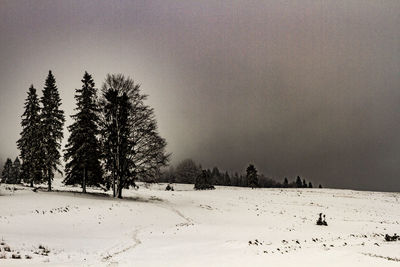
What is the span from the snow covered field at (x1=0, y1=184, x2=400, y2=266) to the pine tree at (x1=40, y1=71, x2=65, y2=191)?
754 cm

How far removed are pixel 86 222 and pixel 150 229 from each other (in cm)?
457

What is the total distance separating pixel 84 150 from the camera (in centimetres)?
3747

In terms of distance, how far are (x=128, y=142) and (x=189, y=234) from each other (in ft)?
56.9

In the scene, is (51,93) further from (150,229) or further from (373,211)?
(373,211)

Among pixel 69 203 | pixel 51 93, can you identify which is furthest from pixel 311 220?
pixel 51 93

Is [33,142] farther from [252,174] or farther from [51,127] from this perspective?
[252,174]

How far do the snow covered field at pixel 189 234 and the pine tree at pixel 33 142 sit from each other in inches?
328

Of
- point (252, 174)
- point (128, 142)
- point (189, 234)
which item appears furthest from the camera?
point (252, 174)

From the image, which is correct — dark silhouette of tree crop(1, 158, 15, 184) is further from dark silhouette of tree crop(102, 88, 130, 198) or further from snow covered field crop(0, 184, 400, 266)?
dark silhouette of tree crop(102, 88, 130, 198)

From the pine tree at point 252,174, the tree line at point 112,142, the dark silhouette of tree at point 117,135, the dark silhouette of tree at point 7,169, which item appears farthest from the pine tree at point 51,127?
the dark silhouette of tree at point 7,169

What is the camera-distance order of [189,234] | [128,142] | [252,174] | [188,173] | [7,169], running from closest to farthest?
[189,234] → [128,142] → [252,174] → [7,169] → [188,173]

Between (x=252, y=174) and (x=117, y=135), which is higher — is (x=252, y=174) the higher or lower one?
the lower one

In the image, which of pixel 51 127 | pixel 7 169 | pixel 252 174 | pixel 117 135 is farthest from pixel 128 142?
pixel 7 169

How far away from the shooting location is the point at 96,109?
37812 millimetres
